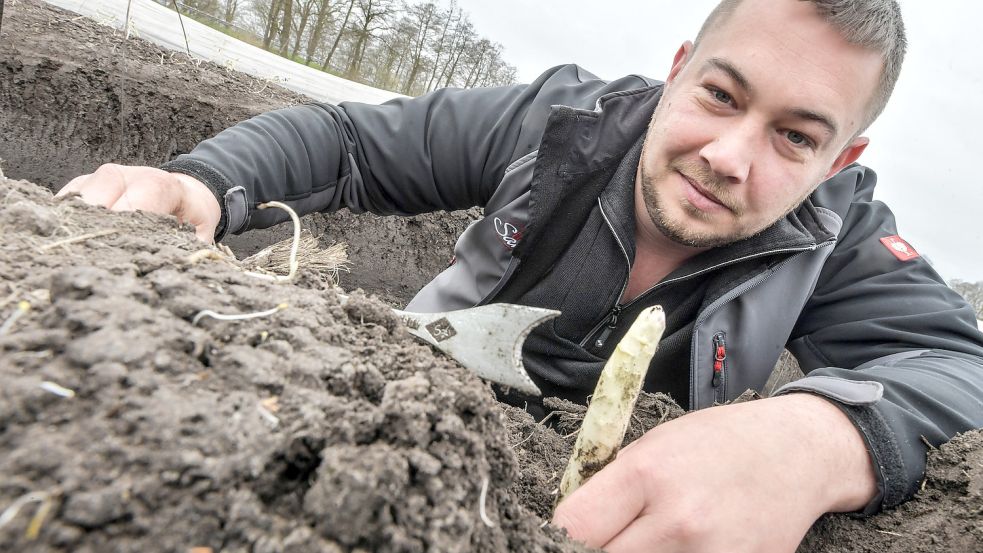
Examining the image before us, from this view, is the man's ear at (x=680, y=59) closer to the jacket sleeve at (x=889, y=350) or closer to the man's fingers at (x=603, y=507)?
the jacket sleeve at (x=889, y=350)

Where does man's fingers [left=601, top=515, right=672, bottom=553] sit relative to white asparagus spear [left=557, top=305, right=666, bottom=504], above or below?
below

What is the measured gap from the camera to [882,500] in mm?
1171

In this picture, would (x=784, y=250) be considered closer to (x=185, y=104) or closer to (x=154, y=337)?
(x=154, y=337)

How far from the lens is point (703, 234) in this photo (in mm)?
1573

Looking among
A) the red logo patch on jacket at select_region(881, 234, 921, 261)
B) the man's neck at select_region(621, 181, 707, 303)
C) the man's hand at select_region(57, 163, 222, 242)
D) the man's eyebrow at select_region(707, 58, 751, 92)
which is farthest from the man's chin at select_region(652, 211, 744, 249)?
the man's hand at select_region(57, 163, 222, 242)

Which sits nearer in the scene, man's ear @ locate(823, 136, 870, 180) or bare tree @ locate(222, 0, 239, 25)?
man's ear @ locate(823, 136, 870, 180)

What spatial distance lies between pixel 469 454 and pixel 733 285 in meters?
1.33

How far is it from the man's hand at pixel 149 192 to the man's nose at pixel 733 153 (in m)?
1.31

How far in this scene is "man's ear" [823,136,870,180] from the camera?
66.0 inches

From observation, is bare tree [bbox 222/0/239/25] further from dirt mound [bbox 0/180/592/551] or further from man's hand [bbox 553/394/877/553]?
man's hand [bbox 553/394/877/553]

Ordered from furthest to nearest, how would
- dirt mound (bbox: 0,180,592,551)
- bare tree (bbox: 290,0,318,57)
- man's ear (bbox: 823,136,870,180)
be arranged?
bare tree (bbox: 290,0,318,57), man's ear (bbox: 823,136,870,180), dirt mound (bbox: 0,180,592,551)

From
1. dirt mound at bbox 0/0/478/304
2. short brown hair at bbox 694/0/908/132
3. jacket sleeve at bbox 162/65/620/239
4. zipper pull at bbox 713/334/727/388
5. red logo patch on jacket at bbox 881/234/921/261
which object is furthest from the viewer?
dirt mound at bbox 0/0/478/304

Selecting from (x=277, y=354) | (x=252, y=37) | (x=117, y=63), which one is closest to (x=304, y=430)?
(x=277, y=354)

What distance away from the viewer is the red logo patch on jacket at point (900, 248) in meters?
1.79
